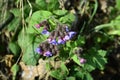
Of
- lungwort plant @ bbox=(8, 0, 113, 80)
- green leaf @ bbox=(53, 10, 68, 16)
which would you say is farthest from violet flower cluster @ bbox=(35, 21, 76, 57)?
green leaf @ bbox=(53, 10, 68, 16)

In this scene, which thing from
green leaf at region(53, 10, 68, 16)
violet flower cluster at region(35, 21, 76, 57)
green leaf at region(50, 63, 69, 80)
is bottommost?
green leaf at region(50, 63, 69, 80)

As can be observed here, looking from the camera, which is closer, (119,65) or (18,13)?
(18,13)

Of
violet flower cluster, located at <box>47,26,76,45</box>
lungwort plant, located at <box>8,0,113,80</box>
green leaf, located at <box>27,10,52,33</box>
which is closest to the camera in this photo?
violet flower cluster, located at <box>47,26,76,45</box>

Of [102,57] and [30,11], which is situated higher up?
[30,11]

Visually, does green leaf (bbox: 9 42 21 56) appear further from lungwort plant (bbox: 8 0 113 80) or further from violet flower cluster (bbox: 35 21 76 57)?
violet flower cluster (bbox: 35 21 76 57)

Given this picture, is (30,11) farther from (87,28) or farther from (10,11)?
(87,28)

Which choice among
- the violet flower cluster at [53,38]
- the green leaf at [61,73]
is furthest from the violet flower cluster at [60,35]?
the green leaf at [61,73]

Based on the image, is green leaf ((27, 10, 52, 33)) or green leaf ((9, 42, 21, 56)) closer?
green leaf ((27, 10, 52, 33))

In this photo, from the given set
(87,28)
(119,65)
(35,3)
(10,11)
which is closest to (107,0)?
(87,28)

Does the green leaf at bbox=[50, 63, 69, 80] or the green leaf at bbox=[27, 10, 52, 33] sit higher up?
the green leaf at bbox=[27, 10, 52, 33]

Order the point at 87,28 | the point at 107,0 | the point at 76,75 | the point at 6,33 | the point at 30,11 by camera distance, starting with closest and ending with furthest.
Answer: the point at 76,75
the point at 30,11
the point at 6,33
the point at 87,28
the point at 107,0
